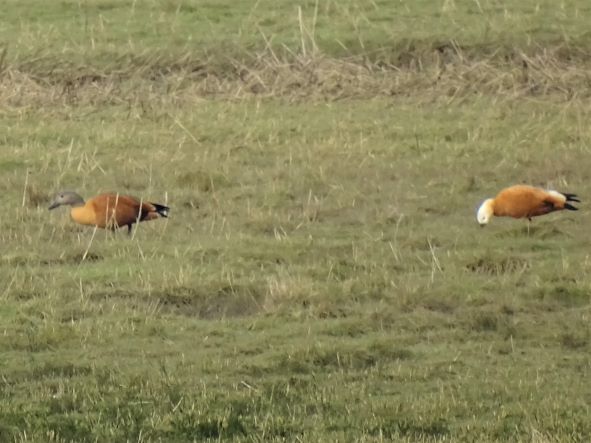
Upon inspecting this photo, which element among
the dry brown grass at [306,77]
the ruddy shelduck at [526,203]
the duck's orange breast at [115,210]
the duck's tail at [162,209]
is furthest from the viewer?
the dry brown grass at [306,77]

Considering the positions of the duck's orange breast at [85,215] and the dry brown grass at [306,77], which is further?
the dry brown grass at [306,77]

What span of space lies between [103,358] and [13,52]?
918 cm

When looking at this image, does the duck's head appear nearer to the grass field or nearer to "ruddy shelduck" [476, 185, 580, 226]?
the grass field

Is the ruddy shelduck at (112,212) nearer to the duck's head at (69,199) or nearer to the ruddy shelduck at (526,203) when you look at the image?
the duck's head at (69,199)

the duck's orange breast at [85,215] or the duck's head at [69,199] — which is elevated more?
the duck's orange breast at [85,215]

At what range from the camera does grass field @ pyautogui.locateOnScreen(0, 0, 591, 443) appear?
5348mm

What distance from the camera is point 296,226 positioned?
8.73 meters

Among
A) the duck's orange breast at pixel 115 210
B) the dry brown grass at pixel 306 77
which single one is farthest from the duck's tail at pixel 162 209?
the dry brown grass at pixel 306 77

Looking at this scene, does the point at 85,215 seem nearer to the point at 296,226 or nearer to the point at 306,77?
the point at 296,226

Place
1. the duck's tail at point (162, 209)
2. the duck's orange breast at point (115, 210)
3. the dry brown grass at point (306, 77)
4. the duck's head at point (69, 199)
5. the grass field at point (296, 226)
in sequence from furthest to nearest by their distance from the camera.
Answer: the dry brown grass at point (306, 77), the duck's head at point (69, 199), the duck's tail at point (162, 209), the duck's orange breast at point (115, 210), the grass field at point (296, 226)

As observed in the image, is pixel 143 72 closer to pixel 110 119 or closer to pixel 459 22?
pixel 110 119

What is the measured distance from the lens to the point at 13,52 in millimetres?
14547

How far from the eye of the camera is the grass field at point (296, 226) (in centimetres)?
535

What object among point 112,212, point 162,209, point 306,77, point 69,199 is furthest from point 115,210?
point 306,77
